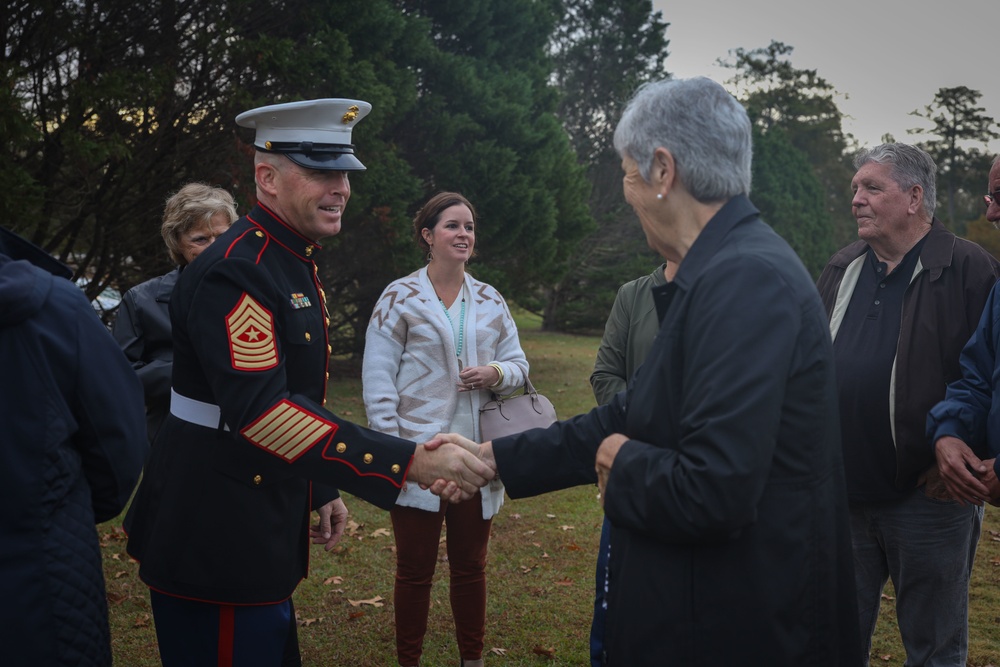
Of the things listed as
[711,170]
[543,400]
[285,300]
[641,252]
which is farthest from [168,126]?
[641,252]

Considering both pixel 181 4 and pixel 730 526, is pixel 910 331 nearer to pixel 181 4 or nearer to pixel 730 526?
pixel 730 526

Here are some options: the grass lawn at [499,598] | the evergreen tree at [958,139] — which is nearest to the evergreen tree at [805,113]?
the evergreen tree at [958,139]

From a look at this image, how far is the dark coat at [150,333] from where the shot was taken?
435 cm

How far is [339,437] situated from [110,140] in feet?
20.7

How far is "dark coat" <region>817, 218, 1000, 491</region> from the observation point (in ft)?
11.8

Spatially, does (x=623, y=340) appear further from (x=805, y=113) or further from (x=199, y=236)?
(x=805, y=113)

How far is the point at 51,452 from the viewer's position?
2.13 m

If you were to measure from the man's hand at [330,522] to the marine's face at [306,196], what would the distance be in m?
1.11

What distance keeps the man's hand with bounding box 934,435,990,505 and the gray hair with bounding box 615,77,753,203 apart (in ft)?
5.68

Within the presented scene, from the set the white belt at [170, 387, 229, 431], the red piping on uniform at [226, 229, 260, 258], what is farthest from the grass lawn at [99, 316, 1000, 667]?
the red piping on uniform at [226, 229, 260, 258]

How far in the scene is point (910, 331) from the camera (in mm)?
3656

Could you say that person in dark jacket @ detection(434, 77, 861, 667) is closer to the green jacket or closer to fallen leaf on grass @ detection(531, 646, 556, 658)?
the green jacket

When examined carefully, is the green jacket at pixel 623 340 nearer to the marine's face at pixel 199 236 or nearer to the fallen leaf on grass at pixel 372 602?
the marine's face at pixel 199 236

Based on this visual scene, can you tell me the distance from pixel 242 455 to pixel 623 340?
6.67 feet
